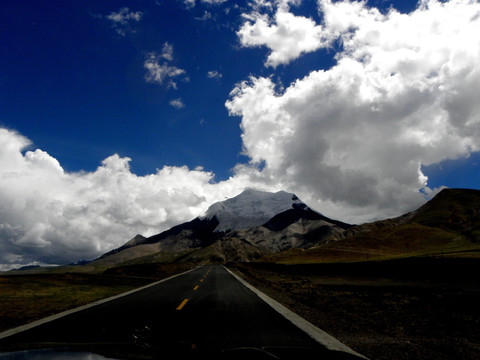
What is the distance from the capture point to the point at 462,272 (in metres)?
31.4

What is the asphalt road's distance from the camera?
181 inches

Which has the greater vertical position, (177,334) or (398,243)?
(177,334)

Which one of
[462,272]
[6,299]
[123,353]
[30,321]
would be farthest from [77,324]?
[462,272]

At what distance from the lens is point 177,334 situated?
707 centimetres

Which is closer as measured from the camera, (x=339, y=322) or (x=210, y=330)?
(x=210, y=330)

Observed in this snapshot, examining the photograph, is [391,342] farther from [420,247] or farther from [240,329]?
[420,247]

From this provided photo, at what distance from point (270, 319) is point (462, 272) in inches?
1205

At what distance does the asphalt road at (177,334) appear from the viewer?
15.1ft

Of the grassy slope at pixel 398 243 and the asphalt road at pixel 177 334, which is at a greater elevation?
the asphalt road at pixel 177 334

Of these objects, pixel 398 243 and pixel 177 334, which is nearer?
pixel 177 334

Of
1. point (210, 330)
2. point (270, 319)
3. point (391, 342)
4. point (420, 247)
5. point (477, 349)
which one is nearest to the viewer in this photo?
point (477, 349)

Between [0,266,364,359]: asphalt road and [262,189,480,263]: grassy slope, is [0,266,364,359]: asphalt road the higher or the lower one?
the higher one

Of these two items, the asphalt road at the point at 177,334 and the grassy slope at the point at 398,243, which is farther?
the grassy slope at the point at 398,243

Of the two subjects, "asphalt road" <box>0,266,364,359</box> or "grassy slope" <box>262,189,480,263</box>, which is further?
"grassy slope" <box>262,189,480,263</box>
